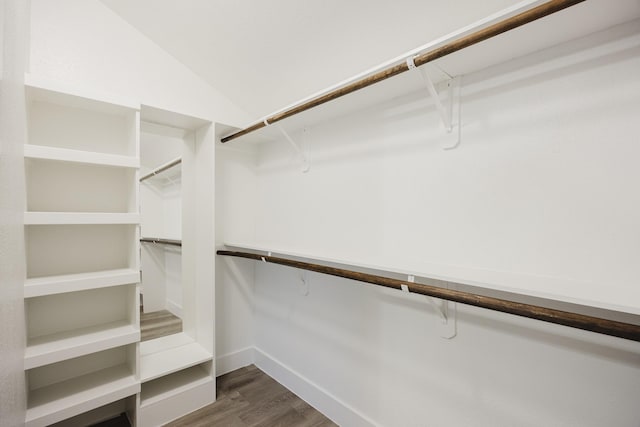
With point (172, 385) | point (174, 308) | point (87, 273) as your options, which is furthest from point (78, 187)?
point (172, 385)

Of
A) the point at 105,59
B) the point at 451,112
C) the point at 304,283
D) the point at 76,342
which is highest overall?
the point at 105,59

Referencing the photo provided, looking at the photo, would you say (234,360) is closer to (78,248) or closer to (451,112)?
(78,248)

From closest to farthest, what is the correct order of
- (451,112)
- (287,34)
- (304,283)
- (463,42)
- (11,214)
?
1. (463,42)
2. (11,214)
3. (451,112)
4. (287,34)
5. (304,283)

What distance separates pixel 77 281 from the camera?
4.71 feet

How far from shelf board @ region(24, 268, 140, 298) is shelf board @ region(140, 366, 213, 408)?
0.75 metres

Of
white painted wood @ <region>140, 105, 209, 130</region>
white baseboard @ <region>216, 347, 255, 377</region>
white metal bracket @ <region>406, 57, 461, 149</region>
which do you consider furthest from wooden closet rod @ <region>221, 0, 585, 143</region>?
white baseboard @ <region>216, 347, 255, 377</region>

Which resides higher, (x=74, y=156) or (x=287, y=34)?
(x=287, y=34)

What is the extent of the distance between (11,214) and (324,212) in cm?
142

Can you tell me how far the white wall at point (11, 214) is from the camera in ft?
2.88

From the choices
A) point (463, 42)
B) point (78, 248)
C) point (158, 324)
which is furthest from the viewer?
point (158, 324)

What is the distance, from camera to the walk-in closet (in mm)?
946

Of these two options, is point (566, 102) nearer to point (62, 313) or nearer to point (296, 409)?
point (296, 409)

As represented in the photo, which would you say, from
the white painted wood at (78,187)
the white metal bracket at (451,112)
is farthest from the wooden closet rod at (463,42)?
the white painted wood at (78,187)

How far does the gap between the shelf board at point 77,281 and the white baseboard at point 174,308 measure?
2.01 ft
